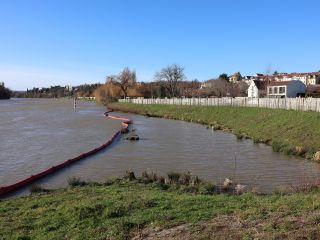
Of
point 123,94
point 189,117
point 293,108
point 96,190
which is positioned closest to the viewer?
point 96,190

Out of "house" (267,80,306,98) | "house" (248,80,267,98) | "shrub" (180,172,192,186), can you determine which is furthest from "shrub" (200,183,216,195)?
"house" (248,80,267,98)

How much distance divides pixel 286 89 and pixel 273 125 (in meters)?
59.6

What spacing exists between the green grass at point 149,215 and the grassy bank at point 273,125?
14.5m

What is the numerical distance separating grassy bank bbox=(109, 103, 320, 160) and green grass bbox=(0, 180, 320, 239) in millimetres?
14522

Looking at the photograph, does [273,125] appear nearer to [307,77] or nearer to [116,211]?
[116,211]

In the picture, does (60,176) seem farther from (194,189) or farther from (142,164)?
(194,189)

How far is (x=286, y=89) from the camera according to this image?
312ft

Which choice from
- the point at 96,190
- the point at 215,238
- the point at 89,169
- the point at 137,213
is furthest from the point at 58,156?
the point at 215,238

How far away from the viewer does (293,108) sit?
144 feet

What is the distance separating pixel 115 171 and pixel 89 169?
145cm

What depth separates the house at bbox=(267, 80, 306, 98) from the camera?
313 ft

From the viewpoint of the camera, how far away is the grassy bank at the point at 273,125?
2812 cm

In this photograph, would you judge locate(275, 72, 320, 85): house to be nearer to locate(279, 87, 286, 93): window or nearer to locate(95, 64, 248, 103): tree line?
locate(95, 64, 248, 103): tree line

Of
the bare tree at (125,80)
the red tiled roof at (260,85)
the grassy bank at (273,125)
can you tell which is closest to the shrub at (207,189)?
the grassy bank at (273,125)
